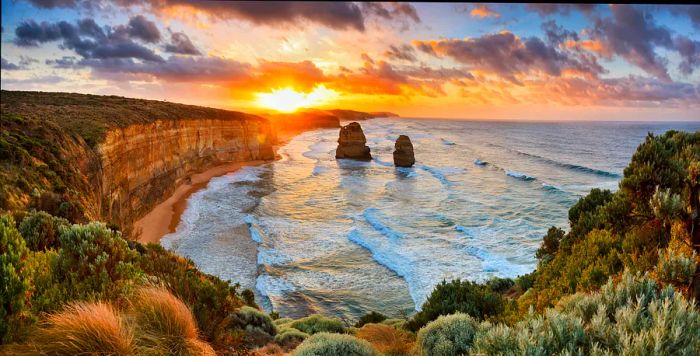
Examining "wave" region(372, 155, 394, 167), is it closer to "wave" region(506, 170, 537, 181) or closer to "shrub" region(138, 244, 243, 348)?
"wave" region(506, 170, 537, 181)

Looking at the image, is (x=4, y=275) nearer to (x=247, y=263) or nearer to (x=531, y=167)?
(x=247, y=263)

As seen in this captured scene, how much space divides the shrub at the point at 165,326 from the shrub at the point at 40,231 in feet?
10.4

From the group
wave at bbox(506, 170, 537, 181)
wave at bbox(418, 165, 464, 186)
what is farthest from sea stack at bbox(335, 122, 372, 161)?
wave at bbox(506, 170, 537, 181)

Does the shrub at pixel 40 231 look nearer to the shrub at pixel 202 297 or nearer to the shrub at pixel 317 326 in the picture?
the shrub at pixel 202 297

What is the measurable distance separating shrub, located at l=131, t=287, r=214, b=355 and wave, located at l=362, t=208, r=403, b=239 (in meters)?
17.6

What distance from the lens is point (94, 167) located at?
60.1 ft

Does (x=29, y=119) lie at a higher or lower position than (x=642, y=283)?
higher

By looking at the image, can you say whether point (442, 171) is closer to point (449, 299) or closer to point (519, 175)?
point (519, 175)

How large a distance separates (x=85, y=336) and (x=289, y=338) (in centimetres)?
432

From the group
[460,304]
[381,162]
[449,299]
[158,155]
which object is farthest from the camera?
[381,162]

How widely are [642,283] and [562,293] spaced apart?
182 centimetres

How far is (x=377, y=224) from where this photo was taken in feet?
80.0

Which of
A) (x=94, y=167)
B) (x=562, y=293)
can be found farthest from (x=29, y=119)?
(x=562, y=293)

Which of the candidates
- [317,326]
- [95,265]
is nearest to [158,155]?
[317,326]
